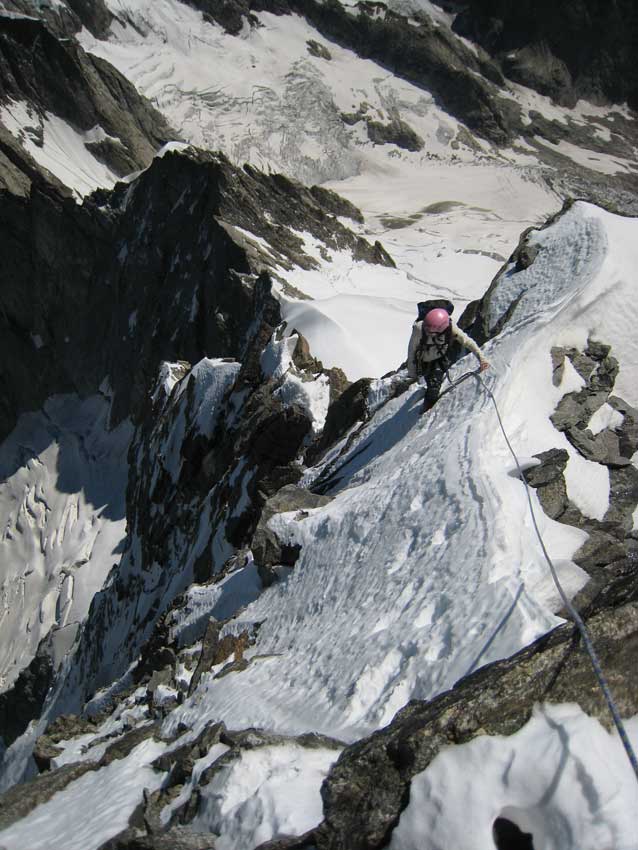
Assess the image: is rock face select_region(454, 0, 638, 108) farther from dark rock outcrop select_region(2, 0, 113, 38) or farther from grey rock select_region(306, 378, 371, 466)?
grey rock select_region(306, 378, 371, 466)

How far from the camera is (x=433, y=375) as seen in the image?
11836 mm

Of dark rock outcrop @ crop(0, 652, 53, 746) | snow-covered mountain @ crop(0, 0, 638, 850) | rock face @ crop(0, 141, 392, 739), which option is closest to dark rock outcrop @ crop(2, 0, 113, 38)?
snow-covered mountain @ crop(0, 0, 638, 850)

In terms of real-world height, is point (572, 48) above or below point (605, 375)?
above

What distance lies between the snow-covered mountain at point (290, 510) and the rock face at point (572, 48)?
55.6m

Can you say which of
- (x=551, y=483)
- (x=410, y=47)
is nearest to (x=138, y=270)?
(x=551, y=483)

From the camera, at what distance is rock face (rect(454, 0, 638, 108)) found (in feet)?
347

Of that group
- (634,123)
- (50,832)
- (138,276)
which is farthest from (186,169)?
(634,123)

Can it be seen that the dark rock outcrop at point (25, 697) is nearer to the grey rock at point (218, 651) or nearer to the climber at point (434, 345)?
the grey rock at point (218, 651)

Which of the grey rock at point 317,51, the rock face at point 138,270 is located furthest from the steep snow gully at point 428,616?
the grey rock at point 317,51

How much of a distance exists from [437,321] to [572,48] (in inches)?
4664

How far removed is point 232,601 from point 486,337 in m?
6.83

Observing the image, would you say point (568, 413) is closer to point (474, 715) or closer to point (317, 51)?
point (474, 715)

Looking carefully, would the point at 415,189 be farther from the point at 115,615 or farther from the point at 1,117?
the point at 115,615

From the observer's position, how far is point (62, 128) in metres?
67.4
